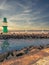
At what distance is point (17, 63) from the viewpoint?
7699mm

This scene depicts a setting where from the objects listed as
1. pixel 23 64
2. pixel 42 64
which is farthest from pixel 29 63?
pixel 42 64

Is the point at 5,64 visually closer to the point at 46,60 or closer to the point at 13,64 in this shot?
the point at 13,64

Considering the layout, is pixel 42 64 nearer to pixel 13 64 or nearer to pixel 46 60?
pixel 46 60

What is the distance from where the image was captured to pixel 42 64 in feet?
23.1

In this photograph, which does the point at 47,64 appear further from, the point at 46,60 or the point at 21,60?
the point at 21,60

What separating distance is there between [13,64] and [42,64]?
131 cm

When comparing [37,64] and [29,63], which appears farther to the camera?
[29,63]

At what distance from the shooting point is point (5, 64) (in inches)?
306

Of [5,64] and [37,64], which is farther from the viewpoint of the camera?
[5,64]

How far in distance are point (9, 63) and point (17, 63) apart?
382 mm

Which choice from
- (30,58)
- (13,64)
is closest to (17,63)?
(13,64)

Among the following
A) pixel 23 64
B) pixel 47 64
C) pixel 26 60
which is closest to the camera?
pixel 47 64

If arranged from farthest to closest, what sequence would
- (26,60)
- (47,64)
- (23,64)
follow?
(26,60) < (23,64) < (47,64)

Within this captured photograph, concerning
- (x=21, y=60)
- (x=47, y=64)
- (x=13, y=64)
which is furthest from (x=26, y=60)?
(x=47, y=64)
